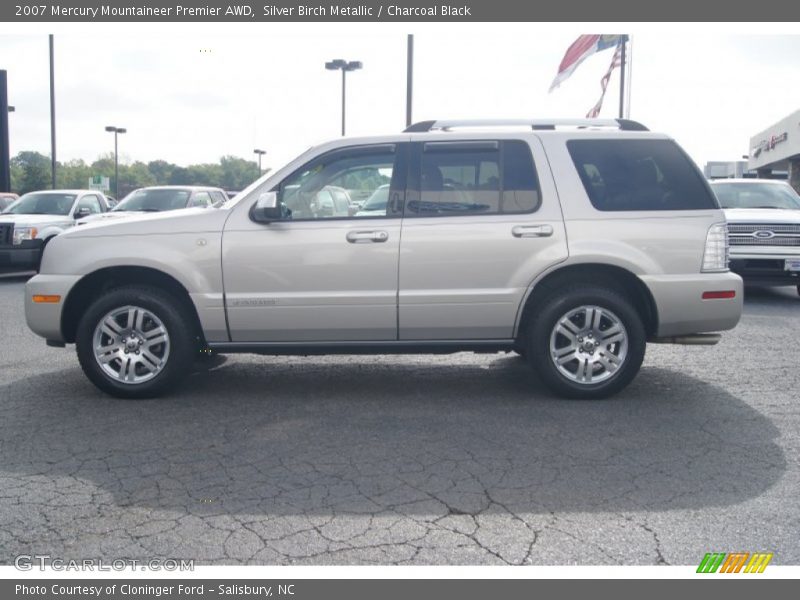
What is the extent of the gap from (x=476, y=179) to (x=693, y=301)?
185 cm

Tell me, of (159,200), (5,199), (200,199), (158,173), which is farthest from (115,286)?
(158,173)

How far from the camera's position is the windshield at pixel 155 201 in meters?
15.4

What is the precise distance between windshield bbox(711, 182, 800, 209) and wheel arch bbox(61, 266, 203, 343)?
379 inches

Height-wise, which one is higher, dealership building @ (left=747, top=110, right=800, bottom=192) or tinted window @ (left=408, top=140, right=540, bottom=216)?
dealership building @ (left=747, top=110, right=800, bottom=192)

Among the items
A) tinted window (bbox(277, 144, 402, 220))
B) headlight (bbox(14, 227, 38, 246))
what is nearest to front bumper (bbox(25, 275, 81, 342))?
tinted window (bbox(277, 144, 402, 220))

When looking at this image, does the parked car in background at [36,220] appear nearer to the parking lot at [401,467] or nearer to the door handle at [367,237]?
the parking lot at [401,467]

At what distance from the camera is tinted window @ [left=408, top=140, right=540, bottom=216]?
6211 mm

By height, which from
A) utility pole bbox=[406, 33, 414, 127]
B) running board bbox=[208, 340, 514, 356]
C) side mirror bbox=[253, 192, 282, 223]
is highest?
utility pole bbox=[406, 33, 414, 127]

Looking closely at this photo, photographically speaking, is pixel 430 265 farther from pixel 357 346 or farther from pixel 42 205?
pixel 42 205

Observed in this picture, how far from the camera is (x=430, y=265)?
6.12 metres

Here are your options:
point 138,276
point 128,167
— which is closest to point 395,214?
point 138,276

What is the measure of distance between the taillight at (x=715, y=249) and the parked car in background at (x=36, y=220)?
9.99 meters

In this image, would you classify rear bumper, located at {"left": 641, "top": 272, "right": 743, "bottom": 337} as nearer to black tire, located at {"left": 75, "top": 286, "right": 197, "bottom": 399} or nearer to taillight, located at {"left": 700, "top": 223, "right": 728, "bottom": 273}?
taillight, located at {"left": 700, "top": 223, "right": 728, "bottom": 273}

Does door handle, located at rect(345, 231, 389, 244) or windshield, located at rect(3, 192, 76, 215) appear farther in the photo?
windshield, located at rect(3, 192, 76, 215)
